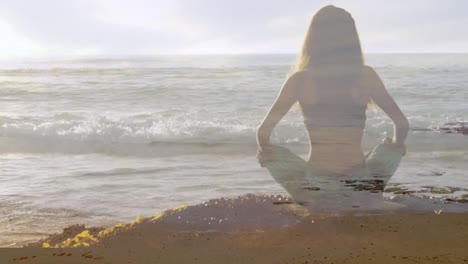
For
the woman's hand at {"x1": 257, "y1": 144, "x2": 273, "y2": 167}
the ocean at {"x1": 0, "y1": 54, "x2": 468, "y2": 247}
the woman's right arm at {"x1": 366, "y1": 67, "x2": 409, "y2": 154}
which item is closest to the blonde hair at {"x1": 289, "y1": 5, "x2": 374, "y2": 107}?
the woman's right arm at {"x1": 366, "y1": 67, "x2": 409, "y2": 154}

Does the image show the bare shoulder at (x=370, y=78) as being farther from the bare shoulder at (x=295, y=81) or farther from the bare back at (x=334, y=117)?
the bare shoulder at (x=295, y=81)

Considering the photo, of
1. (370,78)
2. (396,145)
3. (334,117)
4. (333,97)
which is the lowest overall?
(396,145)

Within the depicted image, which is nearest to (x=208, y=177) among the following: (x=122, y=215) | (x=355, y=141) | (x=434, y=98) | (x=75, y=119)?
(x=122, y=215)

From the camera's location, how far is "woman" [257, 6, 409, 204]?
12.5ft

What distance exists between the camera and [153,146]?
7918 mm

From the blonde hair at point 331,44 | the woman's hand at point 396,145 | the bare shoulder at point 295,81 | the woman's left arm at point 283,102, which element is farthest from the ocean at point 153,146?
the blonde hair at point 331,44

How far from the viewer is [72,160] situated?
21.5ft

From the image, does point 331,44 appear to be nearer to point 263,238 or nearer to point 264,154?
point 264,154

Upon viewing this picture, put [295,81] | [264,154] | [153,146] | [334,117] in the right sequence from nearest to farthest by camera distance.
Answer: [295,81]
[264,154]
[334,117]
[153,146]

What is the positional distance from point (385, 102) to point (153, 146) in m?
4.62

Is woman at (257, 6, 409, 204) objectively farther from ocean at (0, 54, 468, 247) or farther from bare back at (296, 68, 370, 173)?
ocean at (0, 54, 468, 247)

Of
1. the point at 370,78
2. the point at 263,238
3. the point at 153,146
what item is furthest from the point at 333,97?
the point at 153,146

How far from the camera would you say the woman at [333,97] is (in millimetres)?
3799

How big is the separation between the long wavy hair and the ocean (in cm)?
131
